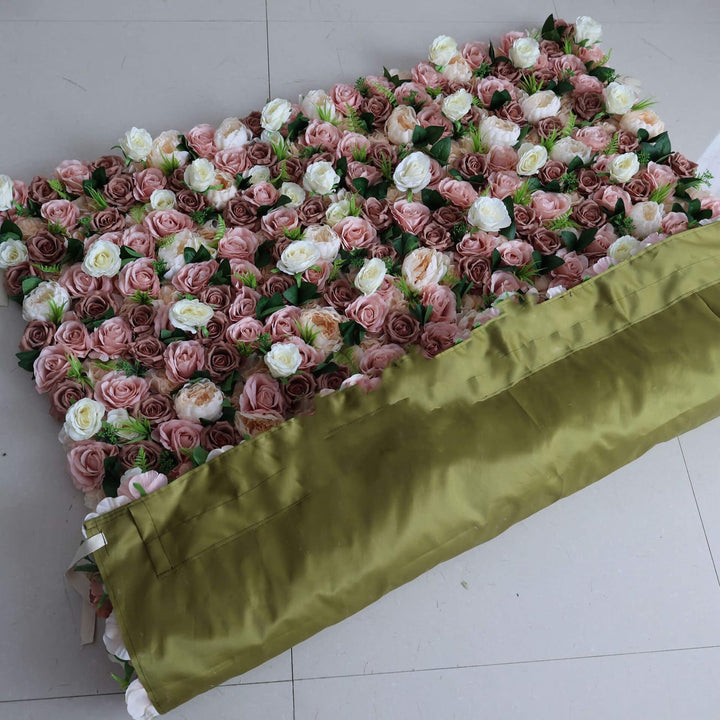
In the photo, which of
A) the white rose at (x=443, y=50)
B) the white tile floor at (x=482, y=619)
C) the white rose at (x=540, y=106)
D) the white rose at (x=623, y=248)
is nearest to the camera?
the white tile floor at (x=482, y=619)

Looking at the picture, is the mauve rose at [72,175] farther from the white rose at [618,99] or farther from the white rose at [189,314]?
the white rose at [618,99]

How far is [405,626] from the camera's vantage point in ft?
3.70

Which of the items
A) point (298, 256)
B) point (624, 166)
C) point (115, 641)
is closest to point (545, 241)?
point (624, 166)

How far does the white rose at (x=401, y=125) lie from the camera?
1.46 metres

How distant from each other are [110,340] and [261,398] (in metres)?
0.30

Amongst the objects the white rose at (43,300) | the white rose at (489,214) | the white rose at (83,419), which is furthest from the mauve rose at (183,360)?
the white rose at (489,214)

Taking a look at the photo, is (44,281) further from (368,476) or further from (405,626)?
(405,626)

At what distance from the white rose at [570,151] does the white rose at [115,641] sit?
1.22 meters

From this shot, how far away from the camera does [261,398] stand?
3.80ft

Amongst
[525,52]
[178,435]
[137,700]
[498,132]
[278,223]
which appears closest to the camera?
[137,700]

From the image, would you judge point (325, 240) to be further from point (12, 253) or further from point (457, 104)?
point (12, 253)

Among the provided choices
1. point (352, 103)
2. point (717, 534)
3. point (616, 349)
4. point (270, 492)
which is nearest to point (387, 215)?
point (352, 103)

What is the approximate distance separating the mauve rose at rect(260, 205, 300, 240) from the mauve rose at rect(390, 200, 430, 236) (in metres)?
0.20

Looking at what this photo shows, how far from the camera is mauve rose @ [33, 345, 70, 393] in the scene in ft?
3.96
